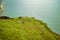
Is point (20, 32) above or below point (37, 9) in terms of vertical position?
above

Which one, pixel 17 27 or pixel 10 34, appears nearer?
pixel 10 34

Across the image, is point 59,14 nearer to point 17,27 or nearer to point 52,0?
point 52,0

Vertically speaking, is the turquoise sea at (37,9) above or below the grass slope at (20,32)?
below

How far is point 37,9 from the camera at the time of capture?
11.7 ft

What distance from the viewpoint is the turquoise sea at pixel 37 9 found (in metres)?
3.46

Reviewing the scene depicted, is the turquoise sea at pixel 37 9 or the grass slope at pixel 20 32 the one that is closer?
the grass slope at pixel 20 32

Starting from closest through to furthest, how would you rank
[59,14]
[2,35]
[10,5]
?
[2,35] → [10,5] → [59,14]

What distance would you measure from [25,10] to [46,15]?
18.9 inches

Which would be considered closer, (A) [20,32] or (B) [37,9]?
(A) [20,32]

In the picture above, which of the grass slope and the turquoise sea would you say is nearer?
the grass slope

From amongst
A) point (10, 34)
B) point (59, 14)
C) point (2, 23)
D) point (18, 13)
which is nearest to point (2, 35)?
point (10, 34)

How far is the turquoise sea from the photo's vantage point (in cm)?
346

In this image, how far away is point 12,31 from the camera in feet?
4.98

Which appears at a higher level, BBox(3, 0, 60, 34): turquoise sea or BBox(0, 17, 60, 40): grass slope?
BBox(0, 17, 60, 40): grass slope
